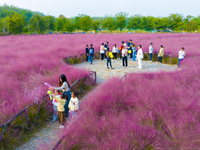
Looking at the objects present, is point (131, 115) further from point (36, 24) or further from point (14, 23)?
A: point (36, 24)

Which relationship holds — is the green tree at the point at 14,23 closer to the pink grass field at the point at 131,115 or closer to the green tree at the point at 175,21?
the pink grass field at the point at 131,115

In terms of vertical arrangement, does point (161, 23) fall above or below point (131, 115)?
above

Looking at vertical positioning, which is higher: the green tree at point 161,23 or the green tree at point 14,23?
the green tree at point 161,23

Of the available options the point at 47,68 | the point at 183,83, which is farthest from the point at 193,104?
the point at 47,68

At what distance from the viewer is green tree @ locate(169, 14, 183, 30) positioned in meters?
58.2

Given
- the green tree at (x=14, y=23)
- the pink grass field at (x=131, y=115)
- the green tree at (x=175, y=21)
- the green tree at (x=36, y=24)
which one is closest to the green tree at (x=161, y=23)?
the green tree at (x=175, y=21)

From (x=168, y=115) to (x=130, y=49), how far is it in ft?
37.2

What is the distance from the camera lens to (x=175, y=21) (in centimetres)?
5853

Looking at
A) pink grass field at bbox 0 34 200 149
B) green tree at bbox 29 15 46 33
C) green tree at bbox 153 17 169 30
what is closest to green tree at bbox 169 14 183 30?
green tree at bbox 153 17 169 30

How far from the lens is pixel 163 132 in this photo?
401cm

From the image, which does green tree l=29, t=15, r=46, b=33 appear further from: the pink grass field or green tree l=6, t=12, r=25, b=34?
the pink grass field

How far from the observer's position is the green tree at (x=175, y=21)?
58.2 m

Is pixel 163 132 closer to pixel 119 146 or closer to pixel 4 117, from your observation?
pixel 119 146

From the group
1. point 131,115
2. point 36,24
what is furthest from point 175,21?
point 131,115
